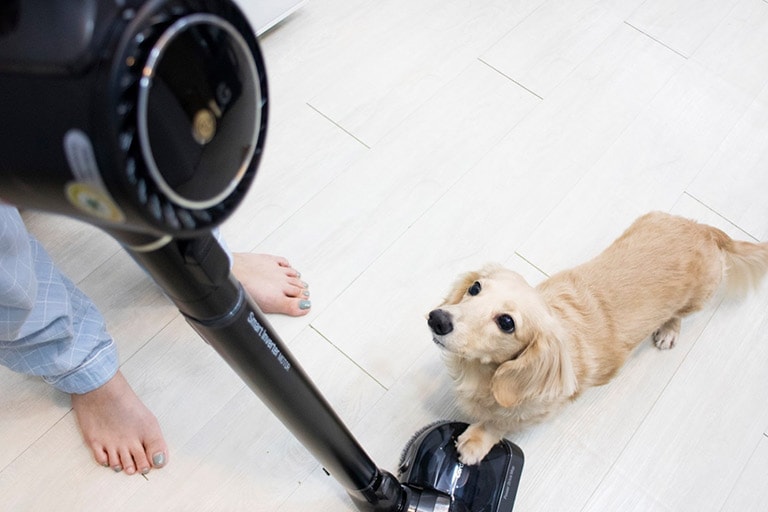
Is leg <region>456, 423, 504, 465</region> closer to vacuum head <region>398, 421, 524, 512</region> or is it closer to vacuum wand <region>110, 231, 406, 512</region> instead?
vacuum head <region>398, 421, 524, 512</region>

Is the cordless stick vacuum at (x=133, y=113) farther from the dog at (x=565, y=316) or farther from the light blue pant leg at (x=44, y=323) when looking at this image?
the dog at (x=565, y=316)

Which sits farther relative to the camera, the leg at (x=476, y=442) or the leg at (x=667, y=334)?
the leg at (x=667, y=334)

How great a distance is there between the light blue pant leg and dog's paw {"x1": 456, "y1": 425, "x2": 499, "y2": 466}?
622 millimetres

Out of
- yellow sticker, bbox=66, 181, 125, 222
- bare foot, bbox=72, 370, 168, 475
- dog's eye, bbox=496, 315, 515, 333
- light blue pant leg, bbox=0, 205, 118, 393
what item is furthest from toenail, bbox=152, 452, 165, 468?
yellow sticker, bbox=66, 181, 125, 222

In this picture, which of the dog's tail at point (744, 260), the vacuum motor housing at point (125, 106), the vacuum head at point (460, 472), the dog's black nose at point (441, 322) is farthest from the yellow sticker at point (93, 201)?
the dog's tail at point (744, 260)

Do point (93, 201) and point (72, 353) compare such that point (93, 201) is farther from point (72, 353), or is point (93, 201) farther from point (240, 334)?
point (72, 353)

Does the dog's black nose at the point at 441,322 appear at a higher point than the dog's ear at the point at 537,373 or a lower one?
higher

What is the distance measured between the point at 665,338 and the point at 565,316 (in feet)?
1.09

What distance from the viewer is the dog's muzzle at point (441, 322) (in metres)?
1.02

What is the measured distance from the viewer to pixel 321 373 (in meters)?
1.26

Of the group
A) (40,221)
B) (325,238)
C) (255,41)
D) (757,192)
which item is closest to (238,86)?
(255,41)

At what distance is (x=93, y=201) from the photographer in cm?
33

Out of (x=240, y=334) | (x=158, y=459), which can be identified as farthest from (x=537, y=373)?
(x=158, y=459)

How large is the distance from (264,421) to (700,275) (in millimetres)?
821
